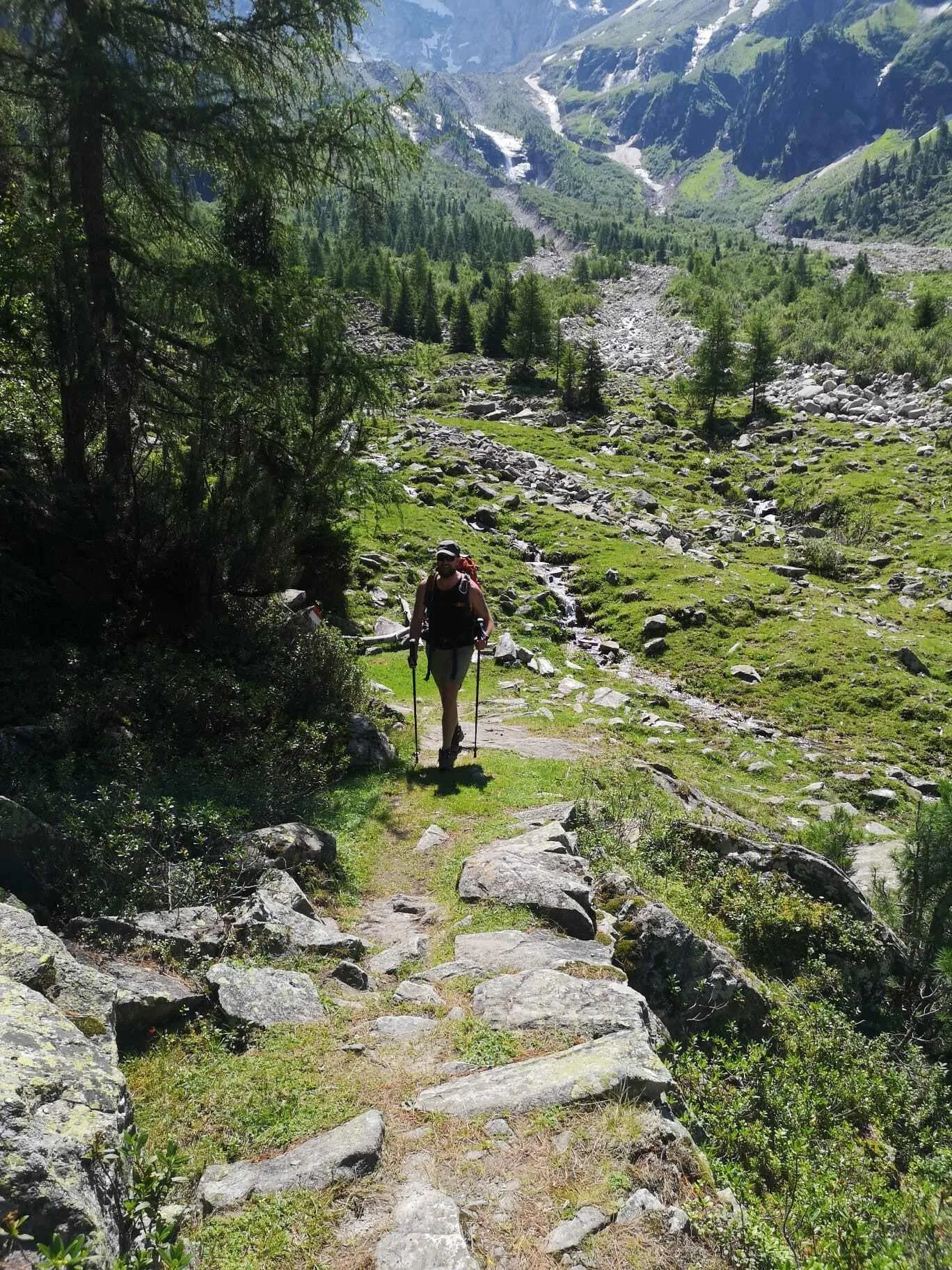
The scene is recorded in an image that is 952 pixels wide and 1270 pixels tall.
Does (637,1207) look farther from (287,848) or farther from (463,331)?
(463,331)

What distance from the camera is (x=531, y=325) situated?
66.1 m

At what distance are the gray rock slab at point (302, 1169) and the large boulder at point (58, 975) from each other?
75 cm

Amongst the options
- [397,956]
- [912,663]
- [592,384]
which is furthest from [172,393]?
[592,384]

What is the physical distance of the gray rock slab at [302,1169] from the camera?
3.14 metres

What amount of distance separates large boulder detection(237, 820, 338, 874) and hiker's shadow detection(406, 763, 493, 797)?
98.1 inches

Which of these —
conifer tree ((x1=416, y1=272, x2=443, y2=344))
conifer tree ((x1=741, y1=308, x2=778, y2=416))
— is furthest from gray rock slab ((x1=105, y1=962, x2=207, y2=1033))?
conifer tree ((x1=416, y1=272, x2=443, y2=344))

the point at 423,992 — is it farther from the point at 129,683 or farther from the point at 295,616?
the point at 295,616

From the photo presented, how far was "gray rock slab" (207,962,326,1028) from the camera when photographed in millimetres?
4332

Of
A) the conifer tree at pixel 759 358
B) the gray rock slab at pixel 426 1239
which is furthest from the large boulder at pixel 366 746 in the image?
the conifer tree at pixel 759 358

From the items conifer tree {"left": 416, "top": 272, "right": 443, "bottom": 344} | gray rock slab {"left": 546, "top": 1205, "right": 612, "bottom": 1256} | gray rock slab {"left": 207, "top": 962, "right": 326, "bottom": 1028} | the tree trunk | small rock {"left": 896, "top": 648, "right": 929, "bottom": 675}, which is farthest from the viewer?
conifer tree {"left": 416, "top": 272, "right": 443, "bottom": 344}

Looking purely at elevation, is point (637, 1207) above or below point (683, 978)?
above

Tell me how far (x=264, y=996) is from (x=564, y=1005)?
193cm

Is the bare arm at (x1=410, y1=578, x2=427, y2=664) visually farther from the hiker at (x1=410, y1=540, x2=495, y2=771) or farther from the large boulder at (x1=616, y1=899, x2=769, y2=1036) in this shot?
the large boulder at (x1=616, y1=899, x2=769, y2=1036)

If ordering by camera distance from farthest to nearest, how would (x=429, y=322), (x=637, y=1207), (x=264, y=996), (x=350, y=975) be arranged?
(x=429, y=322)
(x=350, y=975)
(x=264, y=996)
(x=637, y=1207)
